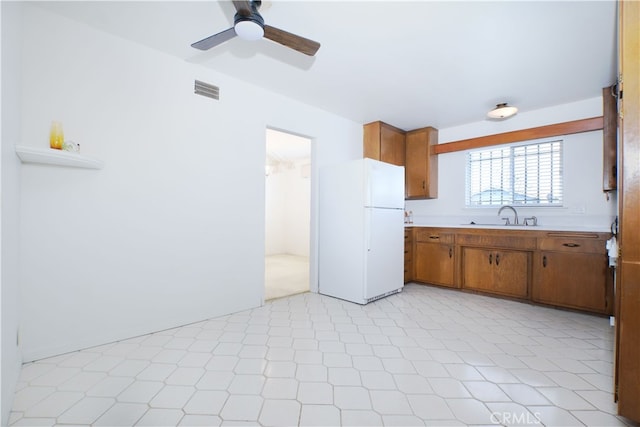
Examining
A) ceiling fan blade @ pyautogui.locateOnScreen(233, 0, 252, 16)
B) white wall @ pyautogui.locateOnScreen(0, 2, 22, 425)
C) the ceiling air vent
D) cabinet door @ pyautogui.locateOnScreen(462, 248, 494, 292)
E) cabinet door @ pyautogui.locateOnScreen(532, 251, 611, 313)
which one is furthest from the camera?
cabinet door @ pyautogui.locateOnScreen(462, 248, 494, 292)

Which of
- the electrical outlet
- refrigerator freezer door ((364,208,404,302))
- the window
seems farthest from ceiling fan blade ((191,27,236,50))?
the electrical outlet

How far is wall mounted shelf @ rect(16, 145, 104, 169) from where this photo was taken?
5.27 feet

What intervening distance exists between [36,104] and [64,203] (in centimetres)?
67

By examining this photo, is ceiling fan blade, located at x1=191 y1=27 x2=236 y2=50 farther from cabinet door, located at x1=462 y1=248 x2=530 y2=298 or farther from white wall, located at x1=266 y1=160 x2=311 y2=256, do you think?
white wall, located at x1=266 y1=160 x2=311 y2=256

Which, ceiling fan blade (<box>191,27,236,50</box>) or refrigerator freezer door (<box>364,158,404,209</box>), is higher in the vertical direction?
ceiling fan blade (<box>191,27,236,50</box>)

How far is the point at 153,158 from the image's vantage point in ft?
7.64

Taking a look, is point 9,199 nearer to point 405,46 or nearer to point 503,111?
point 405,46

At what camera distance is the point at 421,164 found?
14.2 feet

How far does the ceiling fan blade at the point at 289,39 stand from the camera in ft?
5.80

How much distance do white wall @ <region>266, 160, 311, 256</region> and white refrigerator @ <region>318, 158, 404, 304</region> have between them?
3.12 meters

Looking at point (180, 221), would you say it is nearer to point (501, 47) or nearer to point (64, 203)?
point (64, 203)

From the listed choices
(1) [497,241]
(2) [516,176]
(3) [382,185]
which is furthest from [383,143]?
(1) [497,241]

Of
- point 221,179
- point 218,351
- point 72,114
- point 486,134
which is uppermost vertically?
point 486,134

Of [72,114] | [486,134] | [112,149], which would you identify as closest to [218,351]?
[112,149]
